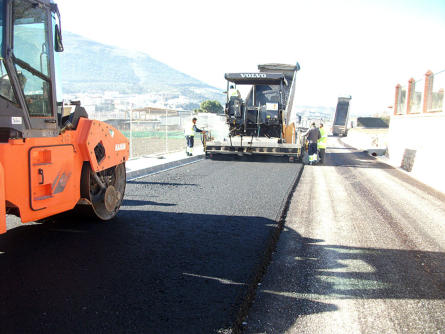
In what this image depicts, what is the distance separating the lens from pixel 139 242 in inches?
189

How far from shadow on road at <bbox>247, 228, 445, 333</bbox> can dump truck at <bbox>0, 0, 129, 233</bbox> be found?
7.56ft

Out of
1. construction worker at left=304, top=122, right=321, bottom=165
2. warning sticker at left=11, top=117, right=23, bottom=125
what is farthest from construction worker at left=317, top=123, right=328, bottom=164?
warning sticker at left=11, top=117, right=23, bottom=125

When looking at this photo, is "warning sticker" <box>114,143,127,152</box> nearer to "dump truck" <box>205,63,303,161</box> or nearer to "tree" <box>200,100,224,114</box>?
"dump truck" <box>205,63,303,161</box>

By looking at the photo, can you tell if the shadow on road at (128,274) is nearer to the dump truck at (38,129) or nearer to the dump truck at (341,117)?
the dump truck at (38,129)

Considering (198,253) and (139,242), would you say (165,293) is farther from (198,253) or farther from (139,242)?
(139,242)

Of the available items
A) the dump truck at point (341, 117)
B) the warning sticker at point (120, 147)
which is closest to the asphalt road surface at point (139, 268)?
the warning sticker at point (120, 147)

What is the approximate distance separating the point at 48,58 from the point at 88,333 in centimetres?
302

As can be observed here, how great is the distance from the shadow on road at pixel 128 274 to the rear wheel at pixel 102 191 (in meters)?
0.20

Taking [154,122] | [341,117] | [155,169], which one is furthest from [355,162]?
[341,117]

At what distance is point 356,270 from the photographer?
163 inches

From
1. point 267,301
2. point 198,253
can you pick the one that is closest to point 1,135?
point 198,253

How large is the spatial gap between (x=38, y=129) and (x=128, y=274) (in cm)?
174

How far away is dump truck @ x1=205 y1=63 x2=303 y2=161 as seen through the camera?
14.8 m

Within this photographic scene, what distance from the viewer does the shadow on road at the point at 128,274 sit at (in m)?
2.98
